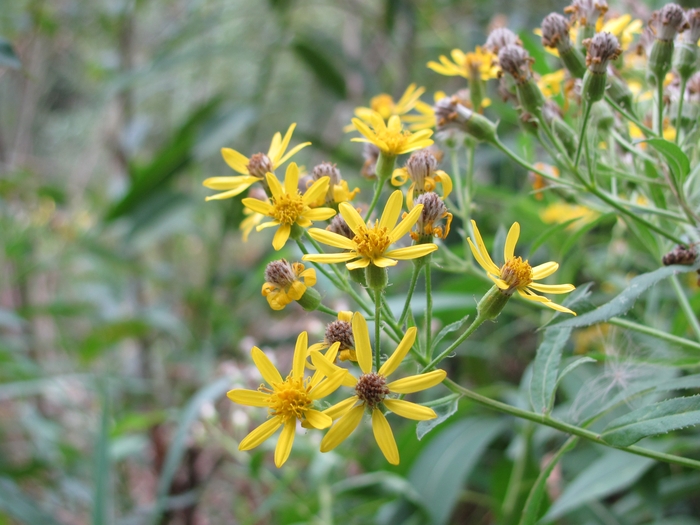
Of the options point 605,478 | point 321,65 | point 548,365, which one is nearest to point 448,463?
point 605,478

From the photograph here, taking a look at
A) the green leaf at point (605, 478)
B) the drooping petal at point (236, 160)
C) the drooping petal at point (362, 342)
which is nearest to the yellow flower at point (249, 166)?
the drooping petal at point (236, 160)

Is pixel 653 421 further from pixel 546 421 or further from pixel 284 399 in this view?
pixel 284 399

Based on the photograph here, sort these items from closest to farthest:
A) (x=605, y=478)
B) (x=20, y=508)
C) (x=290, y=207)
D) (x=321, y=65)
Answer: (x=290, y=207)
(x=605, y=478)
(x=20, y=508)
(x=321, y=65)

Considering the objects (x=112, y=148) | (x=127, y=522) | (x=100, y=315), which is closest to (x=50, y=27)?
(x=112, y=148)

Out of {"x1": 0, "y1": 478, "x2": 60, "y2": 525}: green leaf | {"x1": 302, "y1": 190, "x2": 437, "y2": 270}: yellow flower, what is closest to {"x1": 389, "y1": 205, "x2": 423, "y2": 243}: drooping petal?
{"x1": 302, "y1": 190, "x2": 437, "y2": 270}: yellow flower

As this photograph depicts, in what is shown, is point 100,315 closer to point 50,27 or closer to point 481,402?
point 50,27

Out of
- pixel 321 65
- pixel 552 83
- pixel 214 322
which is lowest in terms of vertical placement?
pixel 214 322

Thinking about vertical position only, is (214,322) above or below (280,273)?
below

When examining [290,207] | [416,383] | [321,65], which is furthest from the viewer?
[321,65]

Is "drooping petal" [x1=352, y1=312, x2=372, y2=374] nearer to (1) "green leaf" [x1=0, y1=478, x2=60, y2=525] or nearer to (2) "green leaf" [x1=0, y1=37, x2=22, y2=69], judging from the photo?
(2) "green leaf" [x1=0, y1=37, x2=22, y2=69]
